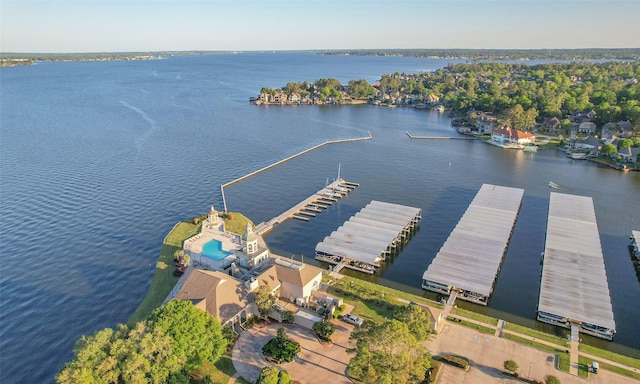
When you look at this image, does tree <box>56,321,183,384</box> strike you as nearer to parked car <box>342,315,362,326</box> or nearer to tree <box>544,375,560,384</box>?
parked car <box>342,315,362,326</box>

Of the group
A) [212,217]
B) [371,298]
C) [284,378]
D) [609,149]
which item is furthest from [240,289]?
[609,149]

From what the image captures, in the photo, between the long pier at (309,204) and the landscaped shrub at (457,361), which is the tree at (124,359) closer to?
the landscaped shrub at (457,361)

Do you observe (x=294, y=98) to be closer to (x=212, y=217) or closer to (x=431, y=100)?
(x=431, y=100)

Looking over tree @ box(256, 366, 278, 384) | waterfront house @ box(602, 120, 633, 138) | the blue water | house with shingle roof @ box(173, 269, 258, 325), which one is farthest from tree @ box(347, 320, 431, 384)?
waterfront house @ box(602, 120, 633, 138)

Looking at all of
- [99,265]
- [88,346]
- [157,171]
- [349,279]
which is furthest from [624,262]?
[157,171]

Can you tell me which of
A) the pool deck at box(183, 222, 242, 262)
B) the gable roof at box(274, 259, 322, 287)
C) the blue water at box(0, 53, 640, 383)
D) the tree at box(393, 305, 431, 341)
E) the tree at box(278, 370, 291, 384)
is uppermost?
the tree at box(393, 305, 431, 341)

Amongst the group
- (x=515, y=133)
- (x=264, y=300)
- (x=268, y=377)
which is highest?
(x=515, y=133)
